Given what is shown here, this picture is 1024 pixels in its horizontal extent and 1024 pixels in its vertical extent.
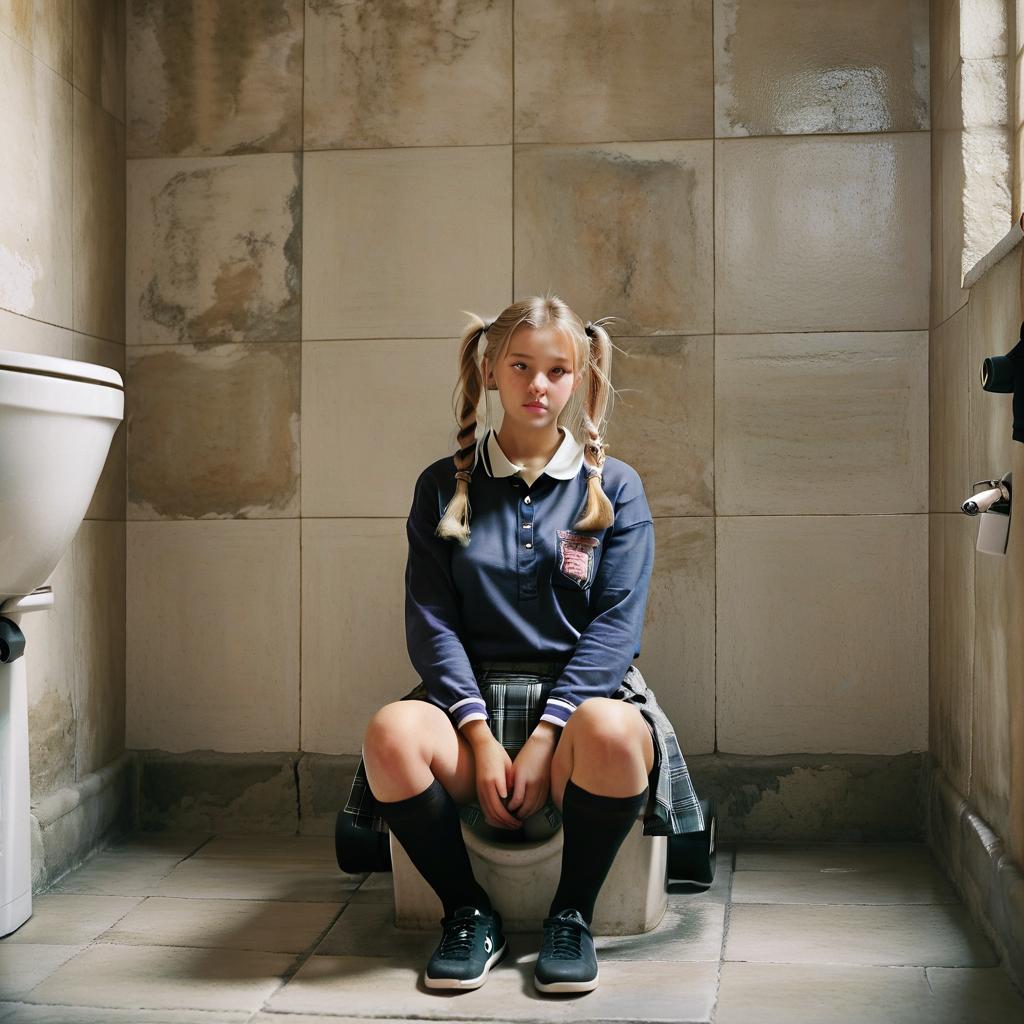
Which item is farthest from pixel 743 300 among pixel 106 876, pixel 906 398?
pixel 106 876

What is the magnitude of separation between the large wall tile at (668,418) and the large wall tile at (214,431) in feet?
2.25

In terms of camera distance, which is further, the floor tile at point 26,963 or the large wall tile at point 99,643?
the large wall tile at point 99,643

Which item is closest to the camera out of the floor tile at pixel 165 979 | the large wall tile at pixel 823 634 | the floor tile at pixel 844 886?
the floor tile at pixel 165 979

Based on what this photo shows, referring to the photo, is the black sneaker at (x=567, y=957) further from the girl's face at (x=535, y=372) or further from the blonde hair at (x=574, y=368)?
the girl's face at (x=535, y=372)

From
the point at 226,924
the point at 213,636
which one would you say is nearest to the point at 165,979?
the point at 226,924

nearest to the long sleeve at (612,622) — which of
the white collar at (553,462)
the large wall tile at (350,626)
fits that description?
the white collar at (553,462)

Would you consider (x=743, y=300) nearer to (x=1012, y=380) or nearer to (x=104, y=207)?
(x=1012, y=380)

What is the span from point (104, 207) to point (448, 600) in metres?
1.19

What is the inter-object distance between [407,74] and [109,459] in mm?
1001

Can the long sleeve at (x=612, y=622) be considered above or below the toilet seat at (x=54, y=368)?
below

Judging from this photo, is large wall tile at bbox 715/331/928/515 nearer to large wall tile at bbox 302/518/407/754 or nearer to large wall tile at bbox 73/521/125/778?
large wall tile at bbox 302/518/407/754

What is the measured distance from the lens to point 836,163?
2.43 metres

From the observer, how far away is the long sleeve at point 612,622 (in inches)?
71.9

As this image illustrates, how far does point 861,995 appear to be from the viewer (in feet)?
5.41
